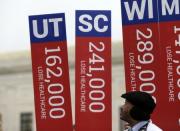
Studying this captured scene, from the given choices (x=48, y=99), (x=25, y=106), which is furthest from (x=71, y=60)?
(x=48, y=99)

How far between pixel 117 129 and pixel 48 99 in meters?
13.6

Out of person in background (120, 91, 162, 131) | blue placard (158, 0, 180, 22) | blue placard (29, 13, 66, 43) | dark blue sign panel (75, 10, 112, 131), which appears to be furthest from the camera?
blue placard (29, 13, 66, 43)

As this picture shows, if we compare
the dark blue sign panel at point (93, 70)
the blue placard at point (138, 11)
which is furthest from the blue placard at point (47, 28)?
the blue placard at point (138, 11)

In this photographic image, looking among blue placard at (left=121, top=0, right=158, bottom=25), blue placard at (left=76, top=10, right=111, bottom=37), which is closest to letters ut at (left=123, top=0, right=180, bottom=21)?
blue placard at (left=121, top=0, right=158, bottom=25)

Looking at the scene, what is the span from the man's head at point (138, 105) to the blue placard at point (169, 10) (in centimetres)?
434

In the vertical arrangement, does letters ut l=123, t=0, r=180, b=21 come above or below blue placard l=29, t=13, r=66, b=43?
above

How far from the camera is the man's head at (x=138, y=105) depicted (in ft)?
12.9

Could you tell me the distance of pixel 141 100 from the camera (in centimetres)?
393

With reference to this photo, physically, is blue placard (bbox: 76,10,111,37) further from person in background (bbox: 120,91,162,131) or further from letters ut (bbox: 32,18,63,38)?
person in background (bbox: 120,91,162,131)

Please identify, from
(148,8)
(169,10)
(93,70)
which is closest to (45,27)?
(93,70)

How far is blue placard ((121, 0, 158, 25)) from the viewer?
27.1 feet

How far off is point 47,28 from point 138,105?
5257 mm

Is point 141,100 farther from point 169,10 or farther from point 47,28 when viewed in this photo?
point 47,28

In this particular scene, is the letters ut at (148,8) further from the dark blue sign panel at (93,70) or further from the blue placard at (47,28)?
the blue placard at (47,28)
